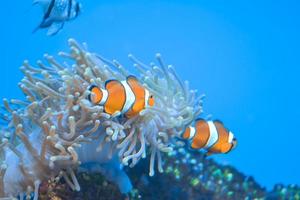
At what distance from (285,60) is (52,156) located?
15.8 ft

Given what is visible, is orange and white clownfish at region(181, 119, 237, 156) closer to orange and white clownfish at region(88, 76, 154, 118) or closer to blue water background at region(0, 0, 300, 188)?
orange and white clownfish at region(88, 76, 154, 118)

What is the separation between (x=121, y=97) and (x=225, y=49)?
4.46 metres

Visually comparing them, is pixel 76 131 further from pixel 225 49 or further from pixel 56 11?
pixel 225 49

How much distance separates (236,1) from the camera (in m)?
6.06

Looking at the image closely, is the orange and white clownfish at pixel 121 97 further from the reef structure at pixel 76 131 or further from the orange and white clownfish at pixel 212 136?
the orange and white clownfish at pixel 212 136

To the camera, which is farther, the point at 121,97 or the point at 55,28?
the point at 55,28

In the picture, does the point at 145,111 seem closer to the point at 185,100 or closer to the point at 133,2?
the point at 185,100

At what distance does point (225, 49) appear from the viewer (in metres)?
6.18

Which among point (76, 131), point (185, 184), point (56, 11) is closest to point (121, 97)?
point (76, 131)

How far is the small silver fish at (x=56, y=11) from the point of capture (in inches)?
121

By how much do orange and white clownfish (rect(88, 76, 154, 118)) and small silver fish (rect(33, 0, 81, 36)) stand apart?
126 centimetres

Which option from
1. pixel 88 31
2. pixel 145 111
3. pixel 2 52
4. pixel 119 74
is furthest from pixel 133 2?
pixel 145 111

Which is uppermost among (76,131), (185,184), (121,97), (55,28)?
(55,28)

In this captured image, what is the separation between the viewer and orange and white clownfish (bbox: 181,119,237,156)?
2344 mm
